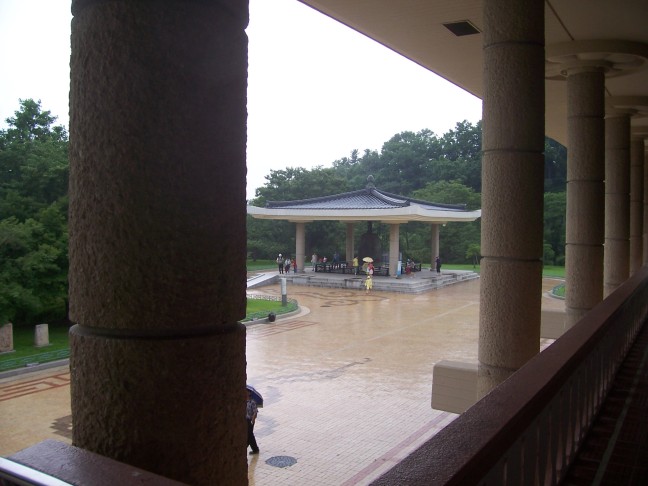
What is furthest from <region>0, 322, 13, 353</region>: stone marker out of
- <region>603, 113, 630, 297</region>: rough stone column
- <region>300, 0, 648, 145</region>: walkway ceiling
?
<region>603, 113, 630, 297</region>: rough stone column

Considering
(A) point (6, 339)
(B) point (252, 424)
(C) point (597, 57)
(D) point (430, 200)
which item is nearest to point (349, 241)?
(D) point (430, 200)

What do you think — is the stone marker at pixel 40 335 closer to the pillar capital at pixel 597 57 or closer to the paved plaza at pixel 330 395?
the paved plaza at pixel 330 395

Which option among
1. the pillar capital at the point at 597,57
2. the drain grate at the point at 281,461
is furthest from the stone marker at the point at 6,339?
the pillar capital at the point at 597,57

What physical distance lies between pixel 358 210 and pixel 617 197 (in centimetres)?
1786

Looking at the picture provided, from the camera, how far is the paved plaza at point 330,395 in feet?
22.4

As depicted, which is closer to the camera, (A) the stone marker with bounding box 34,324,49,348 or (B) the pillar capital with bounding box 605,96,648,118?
(B) the pillar capital with bounding box 605,96,648,118

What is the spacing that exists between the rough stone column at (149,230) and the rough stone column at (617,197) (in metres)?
8.44

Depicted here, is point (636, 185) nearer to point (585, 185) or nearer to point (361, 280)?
point (585, 185)

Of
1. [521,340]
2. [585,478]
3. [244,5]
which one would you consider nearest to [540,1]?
[521,340]

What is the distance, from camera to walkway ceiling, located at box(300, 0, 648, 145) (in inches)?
201

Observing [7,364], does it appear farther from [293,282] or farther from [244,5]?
[293,282]

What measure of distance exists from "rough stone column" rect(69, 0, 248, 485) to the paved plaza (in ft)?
17.1

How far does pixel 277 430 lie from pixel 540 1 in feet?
19.5

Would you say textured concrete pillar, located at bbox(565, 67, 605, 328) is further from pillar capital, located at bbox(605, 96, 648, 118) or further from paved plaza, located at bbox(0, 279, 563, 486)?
paved plaza, located at bbox(0, 279, 563, 486)
